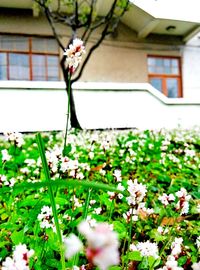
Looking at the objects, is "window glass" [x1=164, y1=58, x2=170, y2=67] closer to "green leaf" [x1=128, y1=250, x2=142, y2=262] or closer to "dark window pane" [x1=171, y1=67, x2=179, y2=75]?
"dark window pane" [x1=171, y1=67, x2=179, y2=75]

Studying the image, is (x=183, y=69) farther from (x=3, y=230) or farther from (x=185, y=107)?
(x=3, y=230)

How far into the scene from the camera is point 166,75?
15.2 metres

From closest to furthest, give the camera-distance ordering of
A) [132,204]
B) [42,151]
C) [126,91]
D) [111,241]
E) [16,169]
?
[111,241] < [42,151] < [132,204] < [16,169] < [126,91]

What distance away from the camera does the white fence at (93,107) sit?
9.33 m

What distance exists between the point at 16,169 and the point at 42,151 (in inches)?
97.1

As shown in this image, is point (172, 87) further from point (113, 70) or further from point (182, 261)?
point (182, 261)

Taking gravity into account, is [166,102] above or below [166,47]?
below

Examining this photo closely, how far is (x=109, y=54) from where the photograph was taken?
556 inches

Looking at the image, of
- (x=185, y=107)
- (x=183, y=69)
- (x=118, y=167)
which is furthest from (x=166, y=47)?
(x=118, y=167)

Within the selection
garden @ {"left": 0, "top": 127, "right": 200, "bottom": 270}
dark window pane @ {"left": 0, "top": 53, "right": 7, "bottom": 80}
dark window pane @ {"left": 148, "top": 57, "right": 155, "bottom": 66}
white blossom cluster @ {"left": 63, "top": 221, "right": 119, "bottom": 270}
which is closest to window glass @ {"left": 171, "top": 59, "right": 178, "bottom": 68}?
dark window pane @ {"left": 148, "top": 57, "right": 155, "bottom": 66}

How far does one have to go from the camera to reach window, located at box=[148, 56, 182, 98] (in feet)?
49.1

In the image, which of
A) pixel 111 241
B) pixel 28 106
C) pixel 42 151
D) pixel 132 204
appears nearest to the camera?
pixel 111 241

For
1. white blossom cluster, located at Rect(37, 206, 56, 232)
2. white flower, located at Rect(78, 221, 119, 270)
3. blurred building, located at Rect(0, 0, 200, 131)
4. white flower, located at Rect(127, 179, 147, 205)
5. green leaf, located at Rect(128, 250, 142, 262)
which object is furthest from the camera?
blurred building, located at Rect(0, 0, 200, 131)

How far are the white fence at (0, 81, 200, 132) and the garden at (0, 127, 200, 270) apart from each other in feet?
18.9
